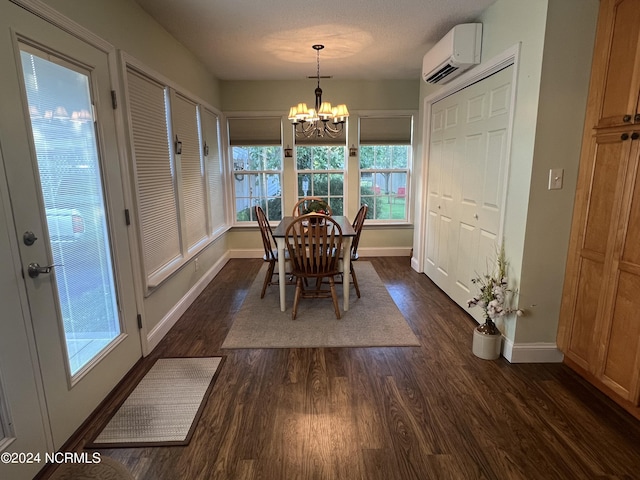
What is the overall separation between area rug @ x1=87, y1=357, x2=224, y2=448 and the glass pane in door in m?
0.36

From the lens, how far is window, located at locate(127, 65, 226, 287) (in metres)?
2.57

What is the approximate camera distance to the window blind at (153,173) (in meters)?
2.52

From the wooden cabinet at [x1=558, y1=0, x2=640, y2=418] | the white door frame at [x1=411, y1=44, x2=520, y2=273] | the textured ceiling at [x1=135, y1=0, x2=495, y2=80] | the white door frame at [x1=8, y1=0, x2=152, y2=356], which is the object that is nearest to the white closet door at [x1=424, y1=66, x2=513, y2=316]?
the white door frame at [x1=411, y1=44, x2=520, y2=273]

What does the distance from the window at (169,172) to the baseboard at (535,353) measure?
8.66 ft

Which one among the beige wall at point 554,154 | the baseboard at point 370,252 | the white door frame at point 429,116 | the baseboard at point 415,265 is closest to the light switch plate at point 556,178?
the beige wall at point 554,154

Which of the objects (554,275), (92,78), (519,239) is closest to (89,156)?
(92,78)

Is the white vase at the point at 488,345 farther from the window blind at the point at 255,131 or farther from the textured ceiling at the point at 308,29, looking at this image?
the window blind at the point at 255,131

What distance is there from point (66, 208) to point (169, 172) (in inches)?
54.6

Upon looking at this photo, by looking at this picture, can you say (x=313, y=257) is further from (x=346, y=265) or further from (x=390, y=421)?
(x=390, y=421)

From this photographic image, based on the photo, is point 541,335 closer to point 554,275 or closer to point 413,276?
point 554,275

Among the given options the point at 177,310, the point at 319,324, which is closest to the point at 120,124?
the point at 177,310

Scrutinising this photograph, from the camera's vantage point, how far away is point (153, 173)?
2.77 m

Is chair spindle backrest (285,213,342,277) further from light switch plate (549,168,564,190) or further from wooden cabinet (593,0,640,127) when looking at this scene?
wooden cabinet (593,0,640,127)

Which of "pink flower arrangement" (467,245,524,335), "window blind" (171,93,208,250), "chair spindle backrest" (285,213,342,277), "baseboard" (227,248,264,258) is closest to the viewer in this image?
"pink flower arrangement" (467,245,524,335)
